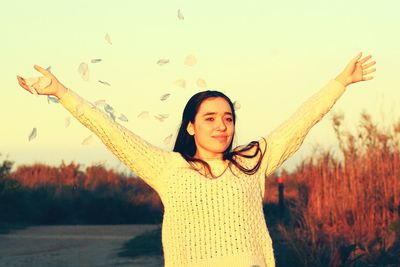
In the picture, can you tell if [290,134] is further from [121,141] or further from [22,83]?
[22,83]

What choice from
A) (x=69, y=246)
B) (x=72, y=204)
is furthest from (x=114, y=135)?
(x=72, y=204)

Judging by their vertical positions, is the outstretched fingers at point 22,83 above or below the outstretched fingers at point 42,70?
below

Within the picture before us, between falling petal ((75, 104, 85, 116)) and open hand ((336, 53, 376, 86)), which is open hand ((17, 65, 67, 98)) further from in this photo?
open hand ((336, 53, 376, 86))

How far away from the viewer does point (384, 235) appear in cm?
1202

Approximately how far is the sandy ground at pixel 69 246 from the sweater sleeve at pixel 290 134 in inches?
321

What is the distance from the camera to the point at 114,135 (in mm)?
4895

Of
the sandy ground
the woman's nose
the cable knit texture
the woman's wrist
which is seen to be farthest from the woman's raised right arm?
the sandy ground

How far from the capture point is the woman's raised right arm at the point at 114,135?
16.1 feet

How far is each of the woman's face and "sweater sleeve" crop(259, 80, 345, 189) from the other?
0.92 feet

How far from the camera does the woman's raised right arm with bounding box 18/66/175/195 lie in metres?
4.90

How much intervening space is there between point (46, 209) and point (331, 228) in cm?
1093

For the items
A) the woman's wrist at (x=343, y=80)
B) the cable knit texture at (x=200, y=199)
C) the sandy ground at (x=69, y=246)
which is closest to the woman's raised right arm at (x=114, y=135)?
the cable knit texture at (x=200, y=199)

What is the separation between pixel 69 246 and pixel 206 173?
37.4 feet

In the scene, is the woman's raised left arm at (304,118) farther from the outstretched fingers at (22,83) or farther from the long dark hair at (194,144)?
the outstretched fingers at (22,83)
